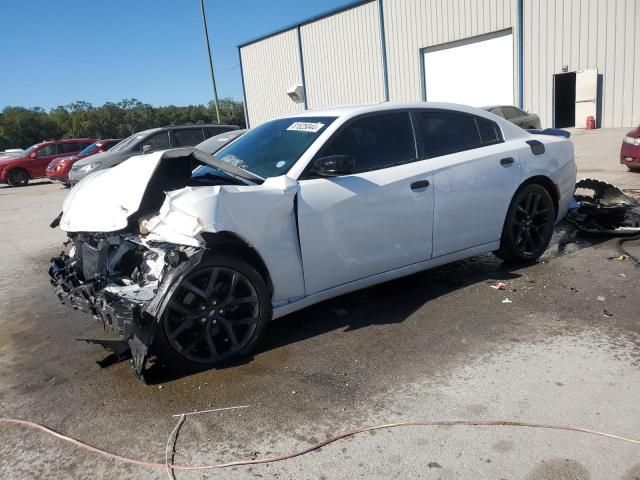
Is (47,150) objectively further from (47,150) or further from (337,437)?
(337,437)

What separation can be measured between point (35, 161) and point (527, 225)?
20809 mm

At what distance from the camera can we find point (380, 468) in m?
2.53

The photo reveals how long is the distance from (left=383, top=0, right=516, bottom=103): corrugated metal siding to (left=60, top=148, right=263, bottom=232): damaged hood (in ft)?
73.3

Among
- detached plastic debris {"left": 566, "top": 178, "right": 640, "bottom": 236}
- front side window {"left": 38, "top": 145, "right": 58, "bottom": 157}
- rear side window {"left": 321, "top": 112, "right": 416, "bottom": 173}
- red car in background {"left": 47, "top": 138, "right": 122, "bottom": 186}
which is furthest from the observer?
front side window {"left": 38, "top": 145, "right": 58, "bottom": 157}

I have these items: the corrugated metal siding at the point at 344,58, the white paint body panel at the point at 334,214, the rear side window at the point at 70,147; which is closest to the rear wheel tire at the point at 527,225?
the white paint body panel at the point at 334,214

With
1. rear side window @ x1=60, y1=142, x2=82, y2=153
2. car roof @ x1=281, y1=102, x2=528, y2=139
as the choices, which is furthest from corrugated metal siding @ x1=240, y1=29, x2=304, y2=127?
car roof @ x1=281, y1=102, x2=528, y2=139

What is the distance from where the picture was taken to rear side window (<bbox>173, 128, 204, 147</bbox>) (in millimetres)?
14344

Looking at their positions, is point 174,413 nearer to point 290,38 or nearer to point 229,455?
point 229,455

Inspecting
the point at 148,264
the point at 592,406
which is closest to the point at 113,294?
the point at 148,264

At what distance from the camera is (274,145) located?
447 centimetres

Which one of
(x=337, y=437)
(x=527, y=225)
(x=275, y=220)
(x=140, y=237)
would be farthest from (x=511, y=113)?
(x=337, y=437)

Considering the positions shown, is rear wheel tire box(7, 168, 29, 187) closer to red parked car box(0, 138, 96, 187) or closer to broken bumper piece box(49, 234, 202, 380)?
red parked car box(0, 138, 96, 187)

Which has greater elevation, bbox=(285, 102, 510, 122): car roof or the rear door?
bbox=(285, 102, 510, 122): car roof

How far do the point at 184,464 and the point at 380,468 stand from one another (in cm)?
92
